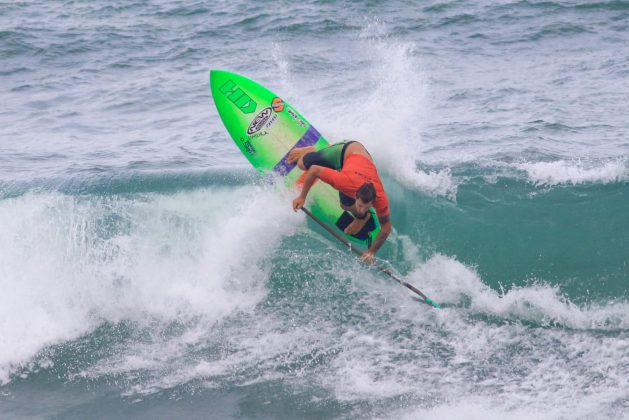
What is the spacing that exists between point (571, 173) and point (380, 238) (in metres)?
3.44

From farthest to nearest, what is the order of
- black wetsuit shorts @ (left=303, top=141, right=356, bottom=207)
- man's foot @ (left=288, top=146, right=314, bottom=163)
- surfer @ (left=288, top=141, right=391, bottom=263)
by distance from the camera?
man's foot @ (left=288, top=146, right=314, bottom=163) → black wetsuit shorts @ (left=303, top=141, right=356, bottom=207) → surfer @ (left=288, top=141, right=391, bottom=263)

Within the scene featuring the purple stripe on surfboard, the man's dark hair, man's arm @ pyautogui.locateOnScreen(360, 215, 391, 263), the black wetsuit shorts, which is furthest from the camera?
the purple stripe on surfboard

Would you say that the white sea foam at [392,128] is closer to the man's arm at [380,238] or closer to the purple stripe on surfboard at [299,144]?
the purple stripe on surfboard at [299,144]

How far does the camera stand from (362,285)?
331 inches

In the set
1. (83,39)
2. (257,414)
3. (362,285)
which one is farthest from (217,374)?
(83,39)

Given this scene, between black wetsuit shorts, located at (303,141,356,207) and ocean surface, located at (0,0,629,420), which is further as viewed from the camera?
black wetsuit shorts, located at (303,141,356,207)

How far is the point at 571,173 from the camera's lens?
32.5 ft

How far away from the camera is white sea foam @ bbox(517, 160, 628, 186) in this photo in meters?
9.74

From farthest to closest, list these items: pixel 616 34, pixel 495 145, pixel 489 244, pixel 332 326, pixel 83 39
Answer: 1. pixel 83 39
2. pixel 616 34
3. pixel 495 145
4. pixel 489 244
5. pixel 332 326

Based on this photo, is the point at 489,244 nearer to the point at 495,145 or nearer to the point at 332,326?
the point at 332,326

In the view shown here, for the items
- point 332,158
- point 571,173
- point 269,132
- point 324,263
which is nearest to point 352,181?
point 332,158

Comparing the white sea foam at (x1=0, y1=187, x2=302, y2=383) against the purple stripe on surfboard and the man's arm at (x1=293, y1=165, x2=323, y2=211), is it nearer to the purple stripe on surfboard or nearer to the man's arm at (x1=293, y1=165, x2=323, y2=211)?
the purple stripe on surfboard

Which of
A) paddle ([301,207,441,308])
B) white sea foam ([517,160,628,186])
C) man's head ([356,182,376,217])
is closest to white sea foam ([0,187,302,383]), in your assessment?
paddle ([301,207,441,308])

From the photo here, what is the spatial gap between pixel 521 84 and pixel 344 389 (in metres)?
9.27
